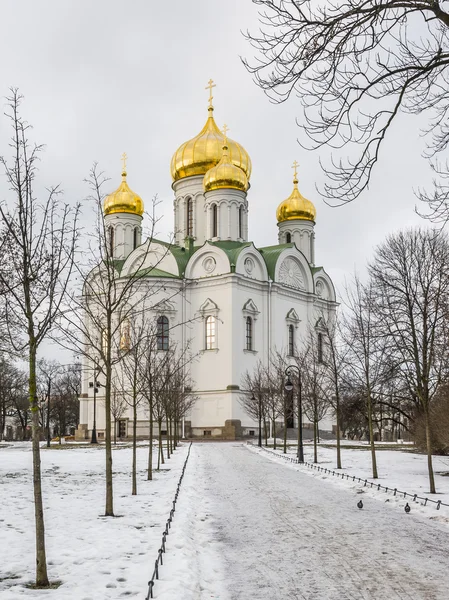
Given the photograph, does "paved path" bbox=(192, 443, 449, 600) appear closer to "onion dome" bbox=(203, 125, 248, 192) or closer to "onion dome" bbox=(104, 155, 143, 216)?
"onion dome" bbox=(203, 125, 248, 192)

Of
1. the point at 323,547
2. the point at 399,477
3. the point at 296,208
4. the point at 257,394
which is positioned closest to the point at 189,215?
the point at 296,208

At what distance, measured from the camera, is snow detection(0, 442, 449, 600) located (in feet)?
24.7

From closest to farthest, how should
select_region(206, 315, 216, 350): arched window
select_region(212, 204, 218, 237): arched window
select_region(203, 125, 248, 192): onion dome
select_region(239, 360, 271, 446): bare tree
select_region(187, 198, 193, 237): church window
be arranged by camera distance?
select_region(239, 360, 271, 446): bare tree → select_region(206, 315, 216, 350): arched window → select_region(203, 125, 248, 192): onion dome → select_region(212, 204, 218, 237): arched window → select_region(187, 198, 193, 237): church window

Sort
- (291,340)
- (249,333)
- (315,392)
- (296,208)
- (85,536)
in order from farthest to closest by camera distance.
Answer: (296,208), (291,340), (249,333), (315,392), (85,536)

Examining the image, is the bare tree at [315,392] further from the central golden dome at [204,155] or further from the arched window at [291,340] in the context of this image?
the central golden dome at [204,155]

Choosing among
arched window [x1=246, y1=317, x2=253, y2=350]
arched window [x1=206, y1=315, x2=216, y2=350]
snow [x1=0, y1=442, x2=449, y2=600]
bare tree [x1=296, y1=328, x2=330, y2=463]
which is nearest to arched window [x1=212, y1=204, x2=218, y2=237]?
arched window [x1=206, y1=315, x2=216, y2=350]

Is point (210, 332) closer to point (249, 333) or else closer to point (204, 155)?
point (249, 333)

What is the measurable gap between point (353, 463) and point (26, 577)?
760 inches

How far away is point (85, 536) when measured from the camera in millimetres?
10086

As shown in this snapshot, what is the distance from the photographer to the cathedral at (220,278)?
163ft

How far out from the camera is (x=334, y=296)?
6291cm

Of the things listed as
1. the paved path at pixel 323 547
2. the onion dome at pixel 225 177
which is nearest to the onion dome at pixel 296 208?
the onion dome at pixel 225 177

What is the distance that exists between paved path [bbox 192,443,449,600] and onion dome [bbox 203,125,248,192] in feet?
127

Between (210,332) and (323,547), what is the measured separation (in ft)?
135
